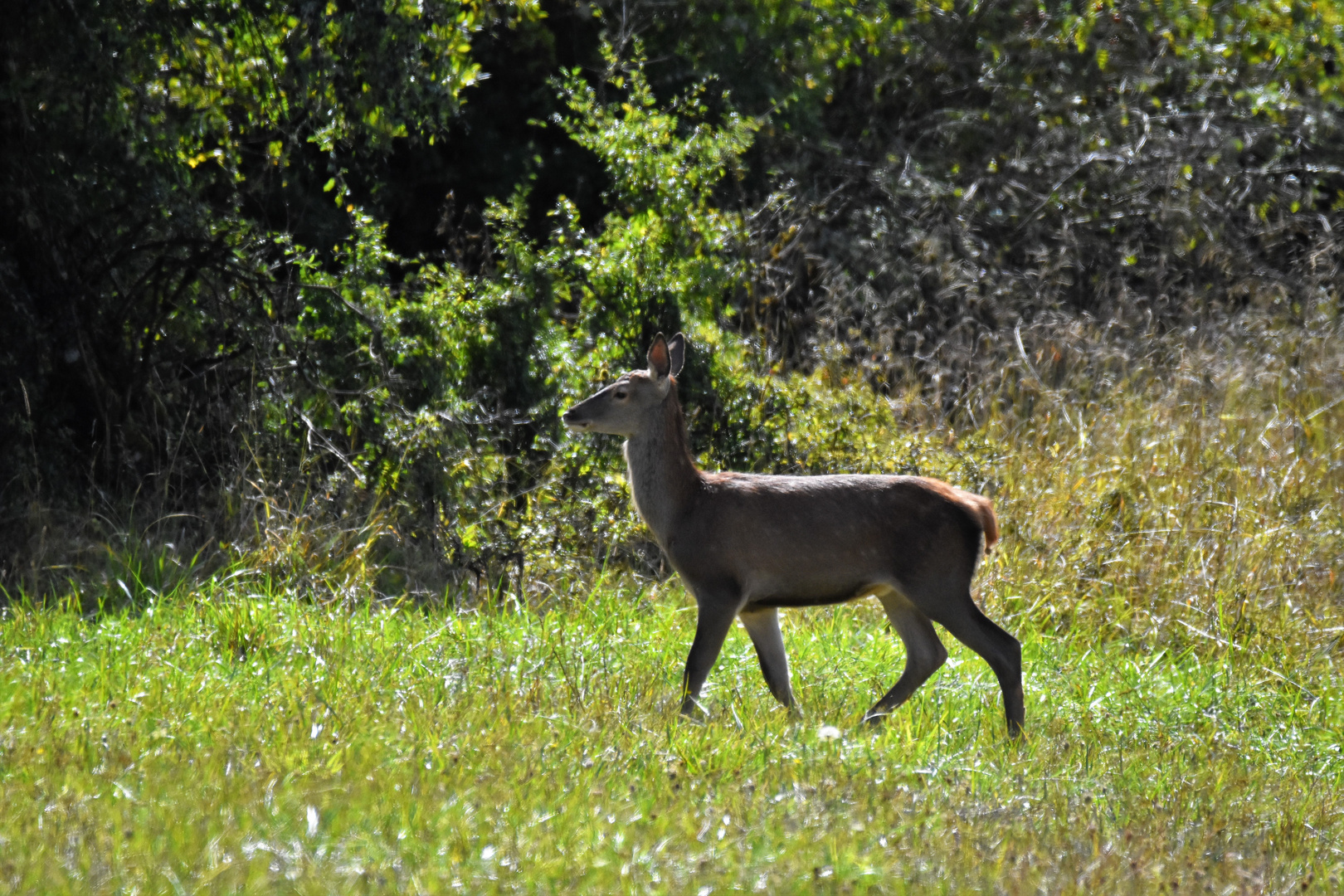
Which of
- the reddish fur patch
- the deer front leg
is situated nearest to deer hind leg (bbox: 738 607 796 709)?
the deer front leg

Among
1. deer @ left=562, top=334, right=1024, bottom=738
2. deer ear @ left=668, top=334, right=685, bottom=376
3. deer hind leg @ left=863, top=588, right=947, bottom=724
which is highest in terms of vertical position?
A: deer ear @ left=668, top=334, right=685, bottom=376

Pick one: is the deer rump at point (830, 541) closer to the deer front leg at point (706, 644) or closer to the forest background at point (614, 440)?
the deer front leg at point (706, 644)

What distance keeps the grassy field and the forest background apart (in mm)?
27

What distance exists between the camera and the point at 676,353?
7.09m

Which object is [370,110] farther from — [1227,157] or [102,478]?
[1227,157]

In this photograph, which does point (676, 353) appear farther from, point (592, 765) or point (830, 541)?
point (592, 765)

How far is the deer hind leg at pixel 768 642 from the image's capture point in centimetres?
632

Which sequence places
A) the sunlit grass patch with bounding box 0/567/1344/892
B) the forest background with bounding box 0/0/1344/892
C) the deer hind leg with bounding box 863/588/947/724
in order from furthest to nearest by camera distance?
the deer hind leg with bounding box 863/588/947/724, the forest background with bounding box 0/0/1344/892, the sunlit grass patch with bounding box 0/567/1344/892

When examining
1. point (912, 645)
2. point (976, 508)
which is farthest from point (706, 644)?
point (976, 508)

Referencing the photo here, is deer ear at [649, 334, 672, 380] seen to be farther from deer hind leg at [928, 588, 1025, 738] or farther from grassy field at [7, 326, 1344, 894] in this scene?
deer hind leg at [928, 588, 1025, 738]

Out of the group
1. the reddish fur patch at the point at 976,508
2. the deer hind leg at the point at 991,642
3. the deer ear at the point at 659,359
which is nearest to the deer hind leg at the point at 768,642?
the deer hind leg at the point at 991,642

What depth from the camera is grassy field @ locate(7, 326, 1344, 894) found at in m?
3.93

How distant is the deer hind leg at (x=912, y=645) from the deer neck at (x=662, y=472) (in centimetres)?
97

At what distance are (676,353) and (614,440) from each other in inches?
90.7
